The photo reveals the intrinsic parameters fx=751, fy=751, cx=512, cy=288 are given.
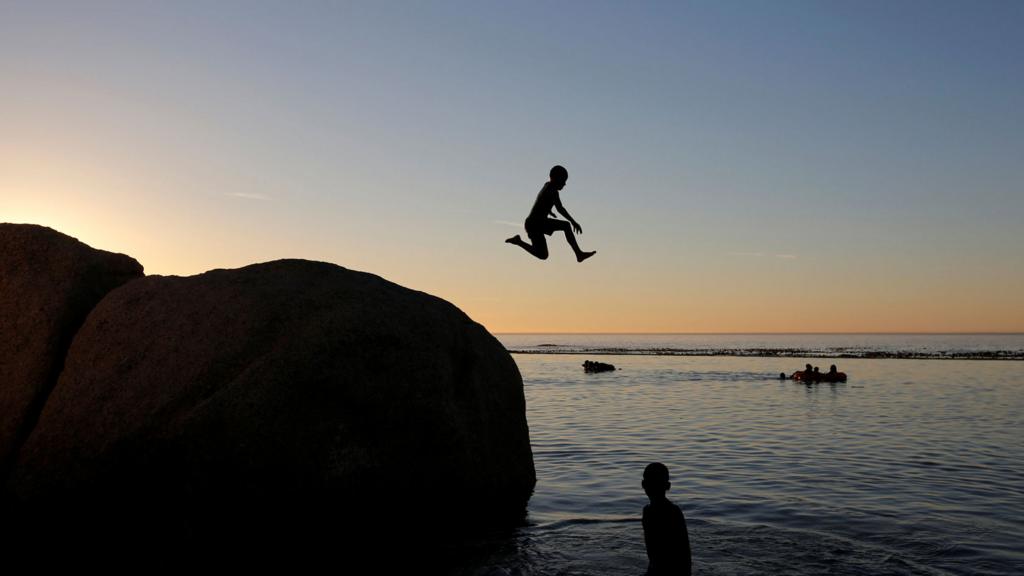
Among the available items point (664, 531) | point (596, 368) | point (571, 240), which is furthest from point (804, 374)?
point (664, 531)

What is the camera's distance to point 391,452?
910 centimetres

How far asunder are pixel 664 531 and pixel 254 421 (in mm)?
4575

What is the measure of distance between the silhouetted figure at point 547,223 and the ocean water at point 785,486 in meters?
4.15

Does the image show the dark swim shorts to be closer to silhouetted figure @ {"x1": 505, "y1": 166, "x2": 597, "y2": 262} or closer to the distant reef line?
silhouetted figure @ {"x1": 505, "y1": 166, "x2": 597, "y2": 262}

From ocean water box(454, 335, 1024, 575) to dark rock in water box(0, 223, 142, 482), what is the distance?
19.2 feet

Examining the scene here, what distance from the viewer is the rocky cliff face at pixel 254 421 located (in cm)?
841

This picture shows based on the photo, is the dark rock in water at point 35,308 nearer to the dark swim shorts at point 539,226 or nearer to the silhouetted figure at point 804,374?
the dark swim shorts at point 539,226

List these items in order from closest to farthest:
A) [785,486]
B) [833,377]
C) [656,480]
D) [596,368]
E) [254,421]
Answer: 1. [656,480]
2. [254,421]
3. [785,486]
4. [833,377]
5. [596,368]

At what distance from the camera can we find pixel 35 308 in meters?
9.90

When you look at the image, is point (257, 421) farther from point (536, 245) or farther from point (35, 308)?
point (536, 245)

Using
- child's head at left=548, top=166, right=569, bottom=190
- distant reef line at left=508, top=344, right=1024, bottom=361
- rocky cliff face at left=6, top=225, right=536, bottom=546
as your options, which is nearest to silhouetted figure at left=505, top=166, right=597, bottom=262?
child's head at left=548, top=166, right=569, bottom=190

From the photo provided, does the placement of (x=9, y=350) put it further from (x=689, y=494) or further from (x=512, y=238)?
(x=689, y=494)

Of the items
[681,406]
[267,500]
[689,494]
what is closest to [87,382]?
[267,500]

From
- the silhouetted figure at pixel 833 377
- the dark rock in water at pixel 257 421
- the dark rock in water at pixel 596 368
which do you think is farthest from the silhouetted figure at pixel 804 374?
the dark rock in water at pixel 257 421
